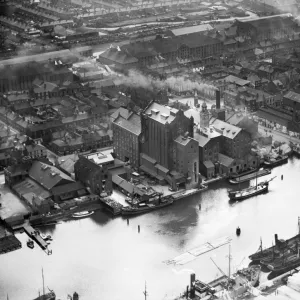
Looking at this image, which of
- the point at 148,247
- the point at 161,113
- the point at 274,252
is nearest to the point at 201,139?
the point at 161,113

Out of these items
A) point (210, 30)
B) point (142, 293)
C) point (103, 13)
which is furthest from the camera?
point (103, 13)

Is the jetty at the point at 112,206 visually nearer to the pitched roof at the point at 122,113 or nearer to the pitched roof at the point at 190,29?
the pitched roof at the point at 122,113

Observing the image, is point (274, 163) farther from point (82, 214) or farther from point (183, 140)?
point (82, 214)

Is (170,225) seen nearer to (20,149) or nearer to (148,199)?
(148,199)

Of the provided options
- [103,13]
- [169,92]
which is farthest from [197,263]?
[103,13]

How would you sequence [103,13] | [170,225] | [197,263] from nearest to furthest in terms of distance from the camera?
1. [197,263]
2. [170,225]
3. [103,13]

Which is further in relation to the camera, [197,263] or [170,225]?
[170,225]
